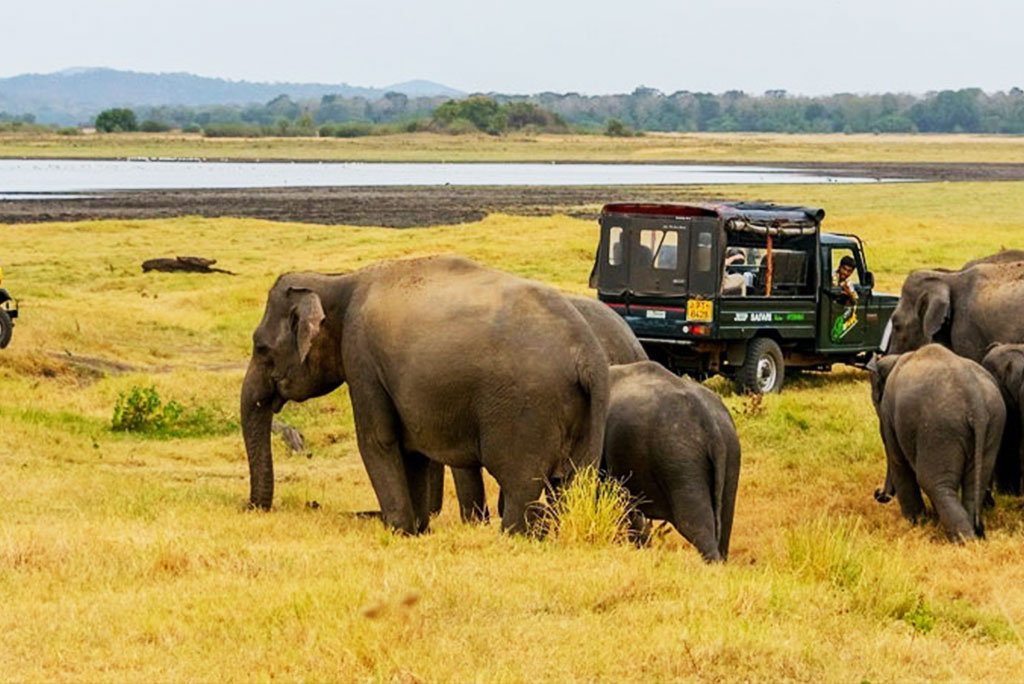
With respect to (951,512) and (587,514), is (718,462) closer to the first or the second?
(587,514)

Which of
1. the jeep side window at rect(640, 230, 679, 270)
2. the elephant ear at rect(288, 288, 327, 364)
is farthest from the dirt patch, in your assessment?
the elephant ear at rect(288, 288, 327, 364)

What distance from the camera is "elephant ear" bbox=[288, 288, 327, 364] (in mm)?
12859

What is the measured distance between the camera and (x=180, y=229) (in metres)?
51.1

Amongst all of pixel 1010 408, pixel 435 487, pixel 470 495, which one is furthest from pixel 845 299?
pixel 470 495

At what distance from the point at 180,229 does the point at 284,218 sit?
8.56 m

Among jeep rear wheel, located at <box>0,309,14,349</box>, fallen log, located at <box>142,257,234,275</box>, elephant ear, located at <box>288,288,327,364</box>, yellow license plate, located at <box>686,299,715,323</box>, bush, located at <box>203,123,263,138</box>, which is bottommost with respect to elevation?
bush, located at <box>203,123,263,138</box>

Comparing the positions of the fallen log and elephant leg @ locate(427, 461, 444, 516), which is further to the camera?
the fallen log

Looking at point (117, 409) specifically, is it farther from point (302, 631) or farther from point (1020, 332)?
point (302, 631)

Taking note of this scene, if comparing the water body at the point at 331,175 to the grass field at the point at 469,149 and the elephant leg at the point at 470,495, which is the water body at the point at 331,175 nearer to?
the grass field at the point at 469,149

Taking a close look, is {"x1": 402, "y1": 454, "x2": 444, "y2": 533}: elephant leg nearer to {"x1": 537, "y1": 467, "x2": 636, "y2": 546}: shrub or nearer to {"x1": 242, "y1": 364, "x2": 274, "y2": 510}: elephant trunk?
{"x1": 242, "y1": 364, "x2": 274, "y2": 510}: elephant trunk

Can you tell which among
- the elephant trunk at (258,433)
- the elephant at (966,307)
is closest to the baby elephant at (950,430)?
the elephant at (966,307)

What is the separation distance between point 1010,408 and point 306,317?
628 cm

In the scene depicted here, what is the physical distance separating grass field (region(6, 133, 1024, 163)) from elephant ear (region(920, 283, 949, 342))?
110696mm

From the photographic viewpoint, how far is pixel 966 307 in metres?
17.8
